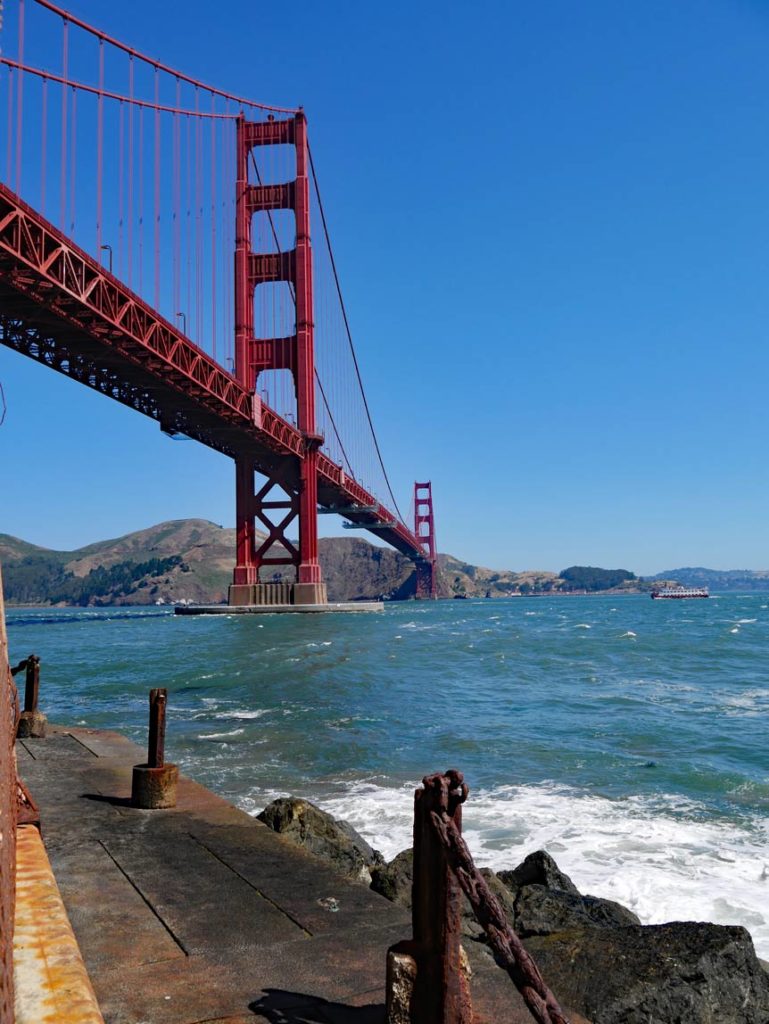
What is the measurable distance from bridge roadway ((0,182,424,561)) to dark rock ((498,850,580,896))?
25.0 metres

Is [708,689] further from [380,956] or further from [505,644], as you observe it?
[380,956]

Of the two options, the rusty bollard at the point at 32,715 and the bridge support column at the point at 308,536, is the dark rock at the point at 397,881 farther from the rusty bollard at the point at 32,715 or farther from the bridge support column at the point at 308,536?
the bridge support column at the point at 308,536

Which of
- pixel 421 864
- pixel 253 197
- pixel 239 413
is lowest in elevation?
pixel 421 864

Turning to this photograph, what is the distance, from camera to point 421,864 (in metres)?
2.40

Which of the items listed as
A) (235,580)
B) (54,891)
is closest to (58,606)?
(235,580)

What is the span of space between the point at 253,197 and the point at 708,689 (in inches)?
1894

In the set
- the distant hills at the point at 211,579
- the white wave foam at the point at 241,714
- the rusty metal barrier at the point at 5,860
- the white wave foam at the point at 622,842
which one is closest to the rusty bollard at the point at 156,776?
the white wave foam at the point at 622,842

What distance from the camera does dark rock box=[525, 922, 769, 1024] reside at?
3805 millimetres

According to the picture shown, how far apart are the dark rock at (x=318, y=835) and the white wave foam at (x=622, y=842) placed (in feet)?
3.63

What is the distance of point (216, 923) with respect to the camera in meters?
3.94

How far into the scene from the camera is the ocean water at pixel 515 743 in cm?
758

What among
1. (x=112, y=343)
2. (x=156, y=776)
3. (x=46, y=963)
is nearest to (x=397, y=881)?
(x=156, y=776)

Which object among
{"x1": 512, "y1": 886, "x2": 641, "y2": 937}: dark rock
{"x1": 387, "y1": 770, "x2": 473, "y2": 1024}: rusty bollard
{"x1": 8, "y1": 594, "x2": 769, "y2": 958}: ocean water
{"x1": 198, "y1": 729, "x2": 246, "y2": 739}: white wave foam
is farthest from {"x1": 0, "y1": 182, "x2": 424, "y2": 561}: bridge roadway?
{"x1": 387, "y1": 770, "x2": 473, "y2": 1024}: rusty bollard

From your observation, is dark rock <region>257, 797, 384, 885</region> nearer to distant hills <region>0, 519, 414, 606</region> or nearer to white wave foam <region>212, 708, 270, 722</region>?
white wave foam <region>212, 708, 270, 722</region>
